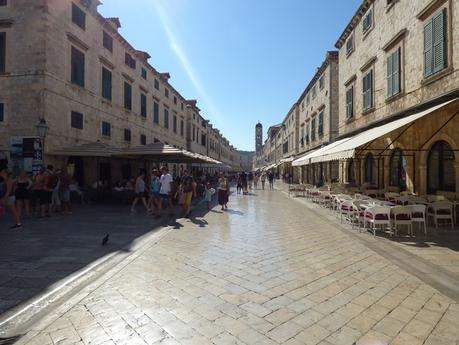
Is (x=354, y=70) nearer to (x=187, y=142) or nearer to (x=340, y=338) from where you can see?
(x=340, y=338)

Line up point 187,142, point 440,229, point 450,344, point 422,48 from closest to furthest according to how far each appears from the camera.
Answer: point 450,344
point 440,229
point 422,48
point 187,142

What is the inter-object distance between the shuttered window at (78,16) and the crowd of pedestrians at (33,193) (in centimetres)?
893

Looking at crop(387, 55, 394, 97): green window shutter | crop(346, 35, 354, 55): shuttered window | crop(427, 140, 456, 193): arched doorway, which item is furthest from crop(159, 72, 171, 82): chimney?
crop(427, 140, 456, 193): arched doorway

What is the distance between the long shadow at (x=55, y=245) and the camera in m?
4.28

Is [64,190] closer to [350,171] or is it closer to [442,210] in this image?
[442,210]

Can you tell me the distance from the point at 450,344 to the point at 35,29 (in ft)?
56.0

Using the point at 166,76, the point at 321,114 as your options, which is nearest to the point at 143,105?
the point at 166,76

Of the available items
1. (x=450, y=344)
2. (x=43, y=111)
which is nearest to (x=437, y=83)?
(x=450, y=344)

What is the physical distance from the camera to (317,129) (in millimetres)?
25500

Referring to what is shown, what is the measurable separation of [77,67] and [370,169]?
16401 mm

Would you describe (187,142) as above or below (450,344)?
above

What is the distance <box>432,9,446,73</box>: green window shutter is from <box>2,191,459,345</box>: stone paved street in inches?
271

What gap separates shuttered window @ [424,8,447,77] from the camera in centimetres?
916

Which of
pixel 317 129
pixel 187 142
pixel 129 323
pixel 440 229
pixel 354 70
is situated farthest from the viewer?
pixel 187 142
